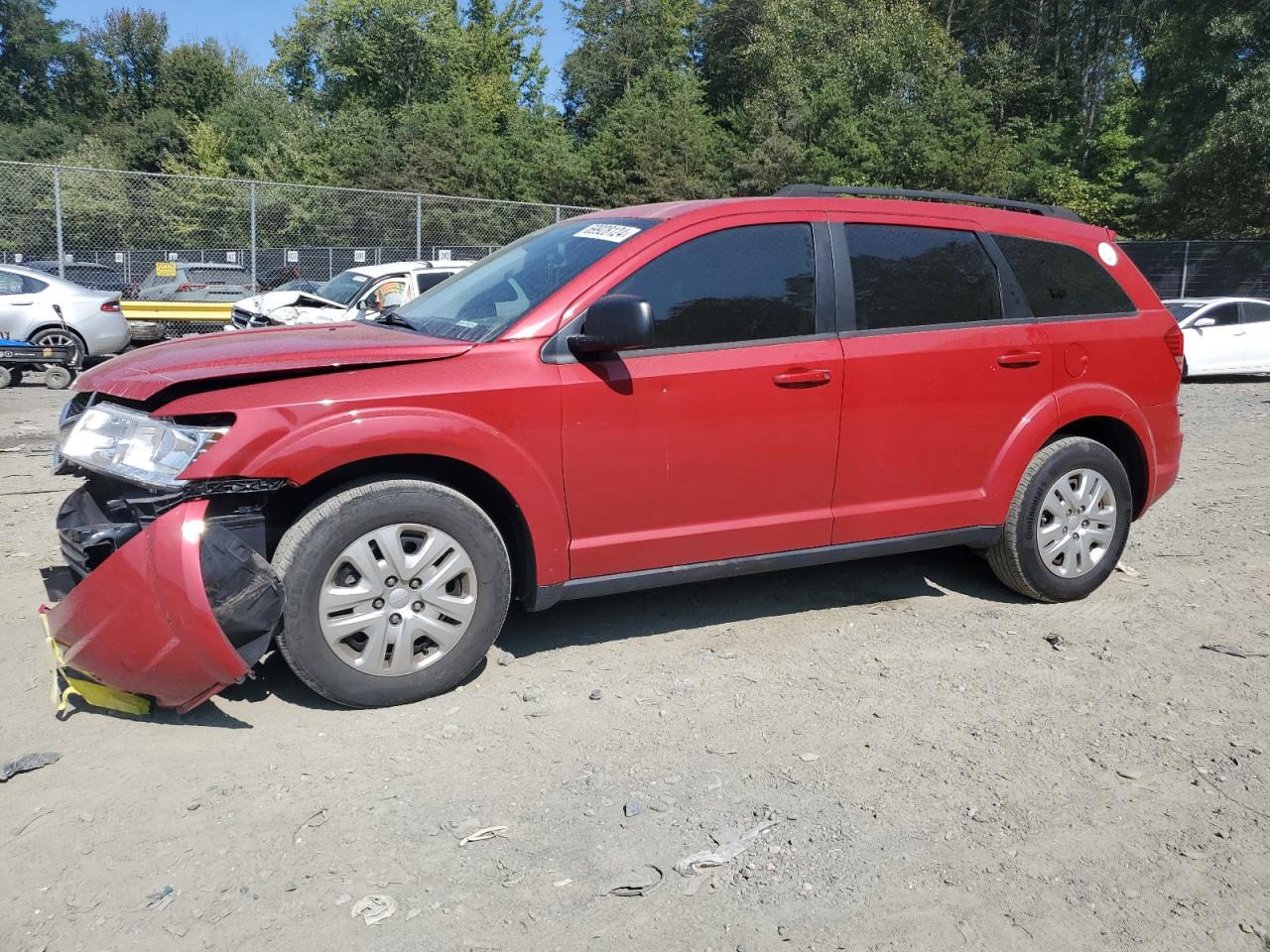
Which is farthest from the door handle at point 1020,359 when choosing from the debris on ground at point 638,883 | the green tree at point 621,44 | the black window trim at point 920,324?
the green tree at point 621,44

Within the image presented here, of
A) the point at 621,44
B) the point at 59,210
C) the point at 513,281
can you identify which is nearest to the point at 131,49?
the point at 621,44

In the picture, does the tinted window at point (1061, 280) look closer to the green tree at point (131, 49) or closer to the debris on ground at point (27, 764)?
the debris on ground at point (27, 764)

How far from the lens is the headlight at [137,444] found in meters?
3.55

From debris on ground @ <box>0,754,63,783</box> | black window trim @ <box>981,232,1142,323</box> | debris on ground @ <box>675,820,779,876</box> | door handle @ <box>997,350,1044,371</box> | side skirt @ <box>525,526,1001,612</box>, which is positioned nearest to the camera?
debris on ground @ <box>675,820,779,876</box>

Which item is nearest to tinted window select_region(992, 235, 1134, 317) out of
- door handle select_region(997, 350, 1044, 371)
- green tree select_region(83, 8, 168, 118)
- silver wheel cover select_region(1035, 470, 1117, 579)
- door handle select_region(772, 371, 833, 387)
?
door handle select_region(997, 350, 1044, 371)

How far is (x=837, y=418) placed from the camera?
4.52m

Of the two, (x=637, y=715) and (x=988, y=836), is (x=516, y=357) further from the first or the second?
(x=988, y=836)

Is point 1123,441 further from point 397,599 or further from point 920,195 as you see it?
point 397,599

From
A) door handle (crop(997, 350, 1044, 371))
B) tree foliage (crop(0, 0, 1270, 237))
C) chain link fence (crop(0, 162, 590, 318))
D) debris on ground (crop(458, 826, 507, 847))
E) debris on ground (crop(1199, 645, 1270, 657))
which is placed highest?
tree foliage (crop(0, 0, 1270, 237))

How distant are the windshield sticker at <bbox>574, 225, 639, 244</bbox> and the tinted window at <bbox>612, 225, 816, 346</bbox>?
205mm

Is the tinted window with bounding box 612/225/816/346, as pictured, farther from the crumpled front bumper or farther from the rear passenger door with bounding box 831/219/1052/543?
the crumpled front bumper

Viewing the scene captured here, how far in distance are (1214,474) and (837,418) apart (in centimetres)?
553

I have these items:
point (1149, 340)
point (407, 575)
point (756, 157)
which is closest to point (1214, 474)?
point (1149, 340)

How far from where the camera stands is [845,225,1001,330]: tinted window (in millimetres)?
4664
